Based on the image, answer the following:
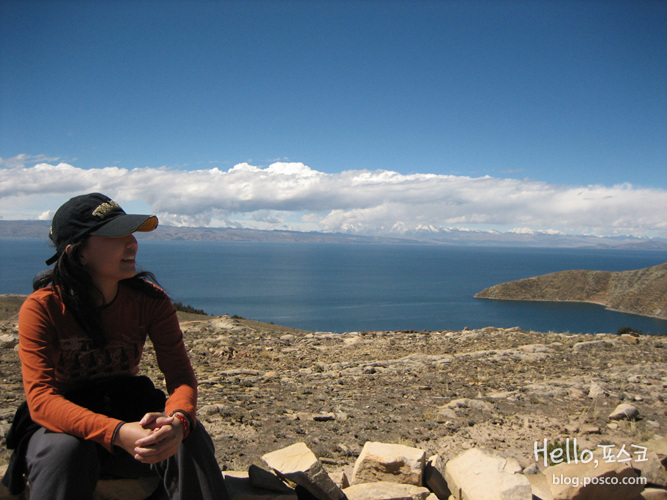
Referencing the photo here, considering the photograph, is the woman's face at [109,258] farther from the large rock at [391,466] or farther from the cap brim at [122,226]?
the large rock at [391,466]

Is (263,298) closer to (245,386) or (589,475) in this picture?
(245,386)

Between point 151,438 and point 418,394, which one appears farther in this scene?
point 418,394

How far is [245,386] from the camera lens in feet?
25.8

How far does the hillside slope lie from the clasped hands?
272 ft

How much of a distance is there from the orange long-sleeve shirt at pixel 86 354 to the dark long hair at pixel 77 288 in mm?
49

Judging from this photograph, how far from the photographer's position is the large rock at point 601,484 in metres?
3.43

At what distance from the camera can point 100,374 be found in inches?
105

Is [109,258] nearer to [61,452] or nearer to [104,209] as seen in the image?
[104,209]

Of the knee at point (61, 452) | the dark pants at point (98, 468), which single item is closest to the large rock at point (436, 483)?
the dark pants at point (98, 468)

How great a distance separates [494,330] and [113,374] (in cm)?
1505

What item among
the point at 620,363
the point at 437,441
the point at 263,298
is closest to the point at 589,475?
the point at 437,441

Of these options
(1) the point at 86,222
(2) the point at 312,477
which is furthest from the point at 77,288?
(2) the point at 312,477

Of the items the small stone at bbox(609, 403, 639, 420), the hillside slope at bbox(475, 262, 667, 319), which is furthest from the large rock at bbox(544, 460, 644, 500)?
the hillside slope at bbox(475, 262, 667, 319)

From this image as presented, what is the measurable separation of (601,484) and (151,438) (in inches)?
135
